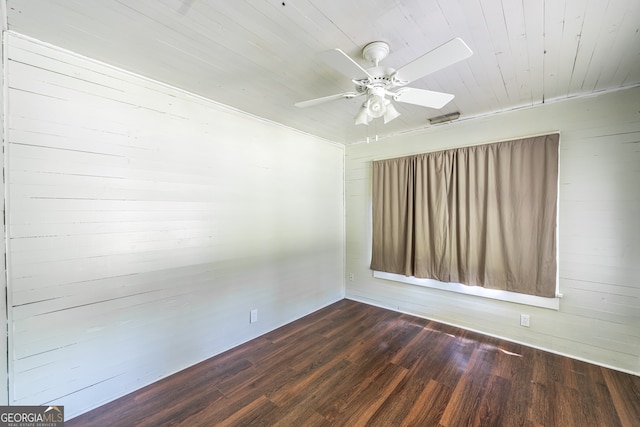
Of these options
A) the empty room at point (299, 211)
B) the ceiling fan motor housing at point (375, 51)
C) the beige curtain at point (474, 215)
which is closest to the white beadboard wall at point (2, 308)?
the empty room at point (299, 211)

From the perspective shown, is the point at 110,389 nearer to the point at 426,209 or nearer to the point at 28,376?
the point at 28,376

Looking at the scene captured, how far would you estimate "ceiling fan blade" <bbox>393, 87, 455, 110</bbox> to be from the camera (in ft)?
5.43

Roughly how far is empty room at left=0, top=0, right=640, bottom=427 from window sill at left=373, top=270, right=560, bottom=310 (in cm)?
2

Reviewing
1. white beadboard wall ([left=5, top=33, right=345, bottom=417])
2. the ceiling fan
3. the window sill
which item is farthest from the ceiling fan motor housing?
the window sill

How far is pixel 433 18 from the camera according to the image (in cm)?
141

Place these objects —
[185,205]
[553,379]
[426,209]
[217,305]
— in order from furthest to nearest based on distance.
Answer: [426,209] → [217,305] → [185,205] → [553,379]

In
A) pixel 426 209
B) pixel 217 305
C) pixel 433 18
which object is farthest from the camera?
pixel 426 209

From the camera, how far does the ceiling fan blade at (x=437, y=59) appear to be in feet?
3.84

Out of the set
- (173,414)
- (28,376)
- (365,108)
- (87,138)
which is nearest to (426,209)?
(365,108)

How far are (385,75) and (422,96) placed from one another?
0.99 ft

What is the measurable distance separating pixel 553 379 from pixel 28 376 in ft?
12.6

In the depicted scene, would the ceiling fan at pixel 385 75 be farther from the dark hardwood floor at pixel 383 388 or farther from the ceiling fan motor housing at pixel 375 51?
the dark hardwood floor at pixel 383 388

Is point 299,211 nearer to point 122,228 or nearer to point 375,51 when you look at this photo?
point 122,228

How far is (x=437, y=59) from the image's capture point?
1.30 m
